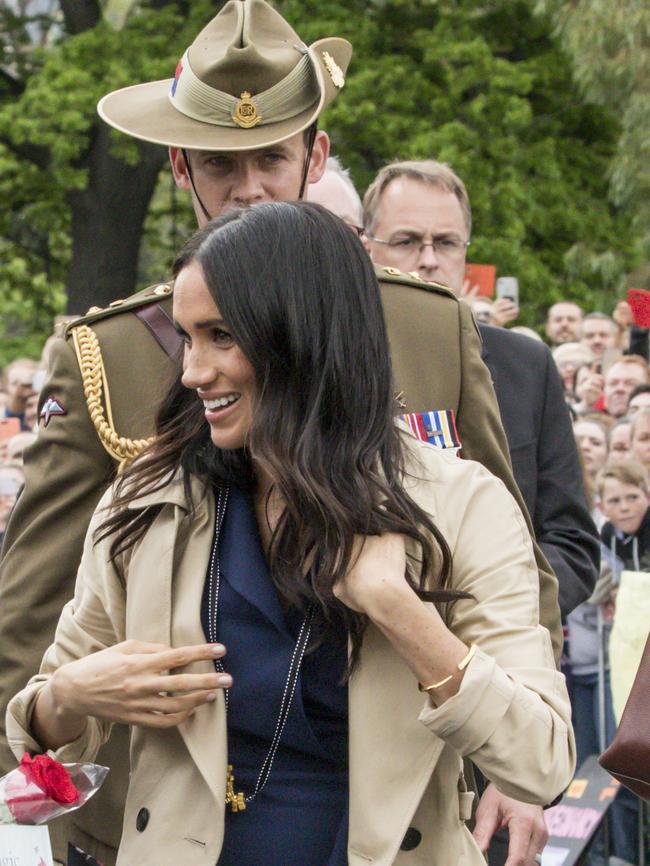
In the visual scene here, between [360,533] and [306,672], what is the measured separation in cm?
24

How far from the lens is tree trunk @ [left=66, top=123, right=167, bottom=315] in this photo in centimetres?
2022

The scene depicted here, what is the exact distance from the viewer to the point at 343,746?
2.56 meters

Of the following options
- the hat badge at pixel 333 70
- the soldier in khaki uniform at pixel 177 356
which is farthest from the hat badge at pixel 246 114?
the hat badge at pixel 333 70

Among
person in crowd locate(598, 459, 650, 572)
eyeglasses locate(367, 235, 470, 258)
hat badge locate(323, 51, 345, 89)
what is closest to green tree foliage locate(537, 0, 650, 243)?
person in crowd locate(598, 459, 650, 572)

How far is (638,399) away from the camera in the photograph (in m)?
8.66

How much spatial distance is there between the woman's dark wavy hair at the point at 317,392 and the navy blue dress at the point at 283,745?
50 mm

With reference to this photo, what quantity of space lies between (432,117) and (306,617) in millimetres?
18262

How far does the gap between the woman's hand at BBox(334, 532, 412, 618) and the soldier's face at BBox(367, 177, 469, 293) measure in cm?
236

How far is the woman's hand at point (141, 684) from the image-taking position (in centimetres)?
248

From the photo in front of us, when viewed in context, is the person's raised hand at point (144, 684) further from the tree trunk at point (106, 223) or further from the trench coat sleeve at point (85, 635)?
the tree trunk at point (106, 223)

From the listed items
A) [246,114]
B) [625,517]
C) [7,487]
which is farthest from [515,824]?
[7,487]

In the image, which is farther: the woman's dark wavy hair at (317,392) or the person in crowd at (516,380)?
the person in crowd at (516,380)

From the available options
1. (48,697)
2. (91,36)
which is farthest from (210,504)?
(91,36)

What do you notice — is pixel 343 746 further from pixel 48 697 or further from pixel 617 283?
pixel 617 283
